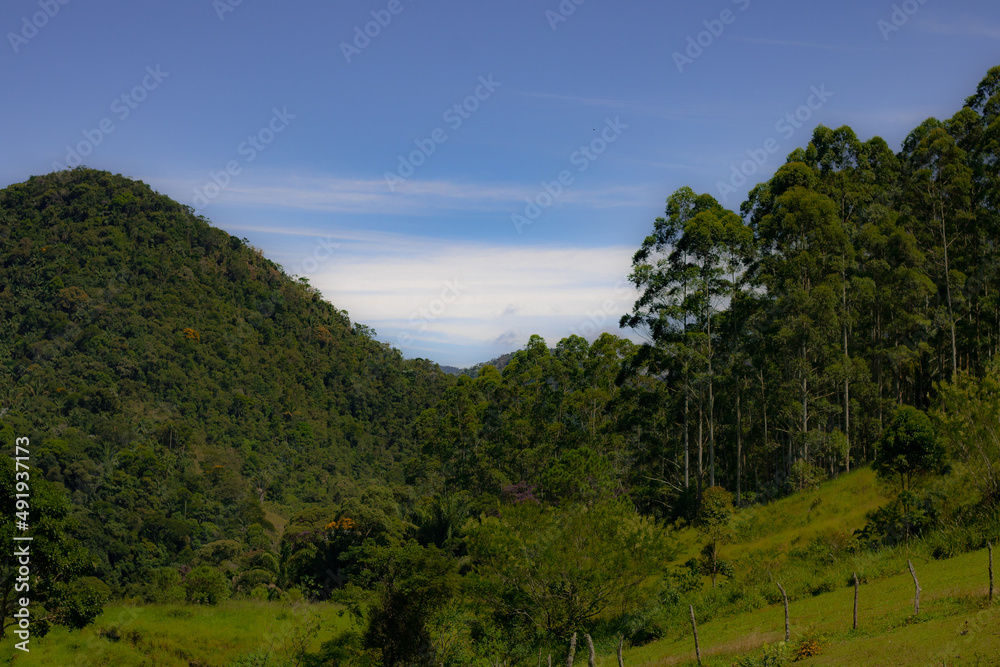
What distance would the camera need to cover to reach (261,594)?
126ft

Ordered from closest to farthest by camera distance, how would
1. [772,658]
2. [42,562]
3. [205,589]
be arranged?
[772,658] < [42,562] < [205,589]

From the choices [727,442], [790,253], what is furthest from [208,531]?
[790,253]

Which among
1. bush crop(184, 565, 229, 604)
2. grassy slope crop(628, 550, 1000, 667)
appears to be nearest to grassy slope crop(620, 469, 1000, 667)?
grassy slope crop(628, 550, 1000, 667)

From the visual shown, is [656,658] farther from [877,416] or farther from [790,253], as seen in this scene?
[877,416]

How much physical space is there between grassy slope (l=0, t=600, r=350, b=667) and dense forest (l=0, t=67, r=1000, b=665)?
1.02m

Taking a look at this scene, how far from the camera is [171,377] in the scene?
105 meters

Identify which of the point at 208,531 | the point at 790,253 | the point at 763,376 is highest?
the point at 790,253

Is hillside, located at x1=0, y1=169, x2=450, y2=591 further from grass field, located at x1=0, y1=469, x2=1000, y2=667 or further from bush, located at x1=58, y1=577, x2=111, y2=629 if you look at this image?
bush, located at x1=58, y1=577, x2=111, y2=629

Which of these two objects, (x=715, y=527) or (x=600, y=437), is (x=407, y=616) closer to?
(x=715, y=527)

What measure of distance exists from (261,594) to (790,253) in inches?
1272

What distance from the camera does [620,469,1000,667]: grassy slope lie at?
11844 millimetres

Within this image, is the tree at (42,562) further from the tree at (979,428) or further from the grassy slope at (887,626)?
the tree at (979,428)

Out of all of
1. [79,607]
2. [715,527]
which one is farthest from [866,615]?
[79,607]

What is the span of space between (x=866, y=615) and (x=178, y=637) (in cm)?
2089
